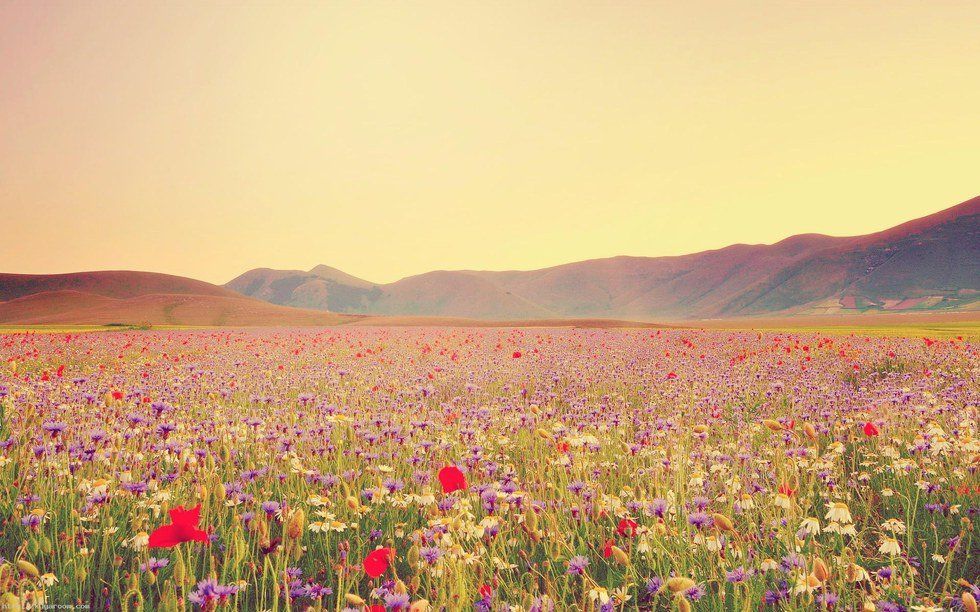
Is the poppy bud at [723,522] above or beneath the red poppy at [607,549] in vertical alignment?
above

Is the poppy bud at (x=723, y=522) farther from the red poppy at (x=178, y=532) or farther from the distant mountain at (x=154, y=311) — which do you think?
the distant mountain at (x=154, y=311)

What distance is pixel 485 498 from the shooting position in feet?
10.4

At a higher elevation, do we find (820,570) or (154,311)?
(154,311)

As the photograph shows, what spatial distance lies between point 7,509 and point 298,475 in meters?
1.88

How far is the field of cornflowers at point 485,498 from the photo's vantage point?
254 centimetres

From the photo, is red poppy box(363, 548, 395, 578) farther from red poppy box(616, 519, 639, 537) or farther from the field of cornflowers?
red poppy box(616, 519, 639, 537)

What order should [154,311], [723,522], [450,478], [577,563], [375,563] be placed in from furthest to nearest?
1. [154,311]
2. [577,563]
3. [450,478]
4. [723,522]
5. [375,563]

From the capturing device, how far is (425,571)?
2930mm

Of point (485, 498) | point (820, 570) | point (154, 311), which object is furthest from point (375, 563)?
point (154, 311)

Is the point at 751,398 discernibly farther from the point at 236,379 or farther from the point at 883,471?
the point at 236,379

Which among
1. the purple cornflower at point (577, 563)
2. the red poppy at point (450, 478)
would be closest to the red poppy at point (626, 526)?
the purple cornflower at point (577, 563)

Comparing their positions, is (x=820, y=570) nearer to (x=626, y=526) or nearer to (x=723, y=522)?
(x=723, y=522)

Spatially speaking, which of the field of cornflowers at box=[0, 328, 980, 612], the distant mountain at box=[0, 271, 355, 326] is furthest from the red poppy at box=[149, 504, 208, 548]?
the distant mountain at box=[0, 271, 355, 326]

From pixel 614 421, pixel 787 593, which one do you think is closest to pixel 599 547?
pixel 787 593
